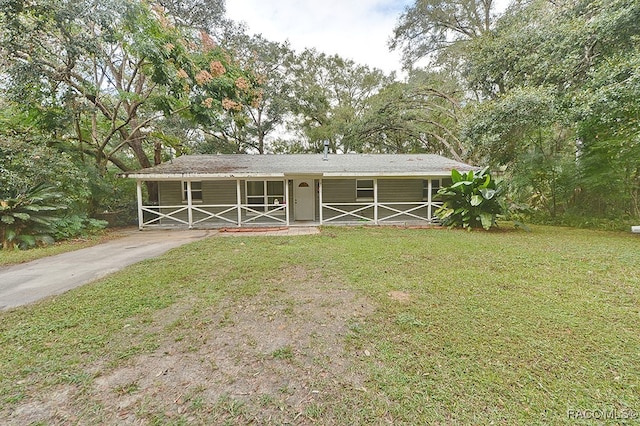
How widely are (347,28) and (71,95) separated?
1301 centimetres

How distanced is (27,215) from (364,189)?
10661 mm

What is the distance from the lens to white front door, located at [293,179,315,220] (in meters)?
11.6

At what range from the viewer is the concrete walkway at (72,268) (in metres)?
3.95

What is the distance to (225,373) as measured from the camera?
216 centimetres

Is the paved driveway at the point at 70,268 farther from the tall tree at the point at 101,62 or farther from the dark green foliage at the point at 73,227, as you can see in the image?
the tall tree at the point at 101,62

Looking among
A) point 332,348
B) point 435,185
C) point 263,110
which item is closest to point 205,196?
point 435,185

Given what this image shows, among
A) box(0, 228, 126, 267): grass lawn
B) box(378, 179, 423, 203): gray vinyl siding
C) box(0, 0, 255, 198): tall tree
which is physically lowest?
box(0, 228, 126, 267): grass lawn

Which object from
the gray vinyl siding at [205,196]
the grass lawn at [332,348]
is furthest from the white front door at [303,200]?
the grass lawn at [332,348]

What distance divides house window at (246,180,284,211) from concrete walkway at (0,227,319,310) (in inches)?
147

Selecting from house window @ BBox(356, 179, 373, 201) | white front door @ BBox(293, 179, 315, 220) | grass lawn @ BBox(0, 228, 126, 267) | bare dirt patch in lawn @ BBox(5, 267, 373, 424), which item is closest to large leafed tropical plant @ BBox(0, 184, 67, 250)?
grass lawn @ BBox(0, 228, 126, 267)

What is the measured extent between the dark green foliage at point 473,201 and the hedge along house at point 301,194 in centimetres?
114

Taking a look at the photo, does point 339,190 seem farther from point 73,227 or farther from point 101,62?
point 101,62

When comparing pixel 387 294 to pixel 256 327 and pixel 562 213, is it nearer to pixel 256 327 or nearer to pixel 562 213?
pixel 256 327

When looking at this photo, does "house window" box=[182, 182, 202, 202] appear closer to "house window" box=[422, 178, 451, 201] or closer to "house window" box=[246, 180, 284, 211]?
"house window" box=[246, 180, 284, 211]
